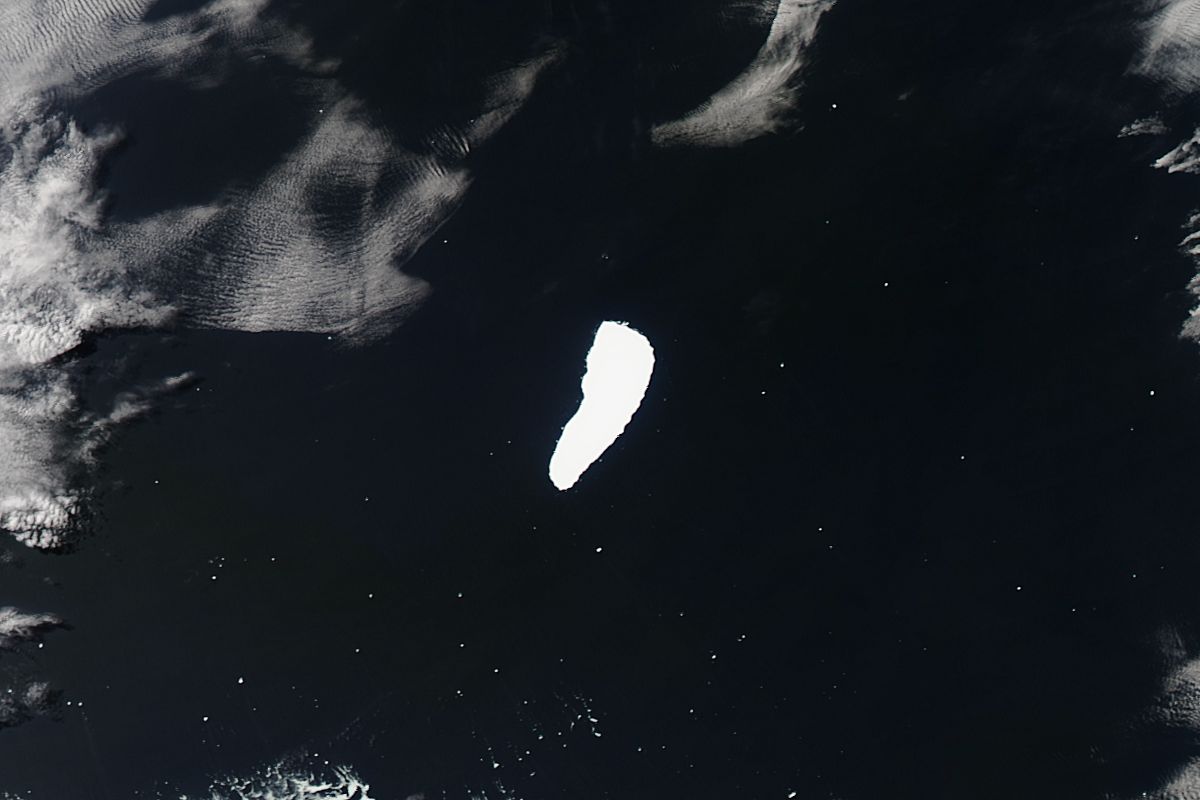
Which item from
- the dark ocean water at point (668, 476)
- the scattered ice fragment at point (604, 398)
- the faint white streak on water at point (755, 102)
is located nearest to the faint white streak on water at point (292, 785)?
the dark ocean water at point (668, 476)

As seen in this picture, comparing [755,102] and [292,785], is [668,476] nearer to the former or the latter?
[755,102]

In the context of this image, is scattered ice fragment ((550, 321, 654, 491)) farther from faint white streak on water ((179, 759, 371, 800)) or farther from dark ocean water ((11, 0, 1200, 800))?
faint white streak on water ((179, 759, 371, 800))

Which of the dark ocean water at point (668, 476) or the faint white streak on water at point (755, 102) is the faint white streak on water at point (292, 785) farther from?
the faint white streak on water at point (755, 102)

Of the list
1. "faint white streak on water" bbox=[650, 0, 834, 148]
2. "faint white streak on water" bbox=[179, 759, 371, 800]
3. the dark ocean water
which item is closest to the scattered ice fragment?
the dark ocean water

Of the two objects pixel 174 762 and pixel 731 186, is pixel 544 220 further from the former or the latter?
pixel 174 762

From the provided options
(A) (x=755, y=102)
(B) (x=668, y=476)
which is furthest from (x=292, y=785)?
(A) (x=755, y=102)
